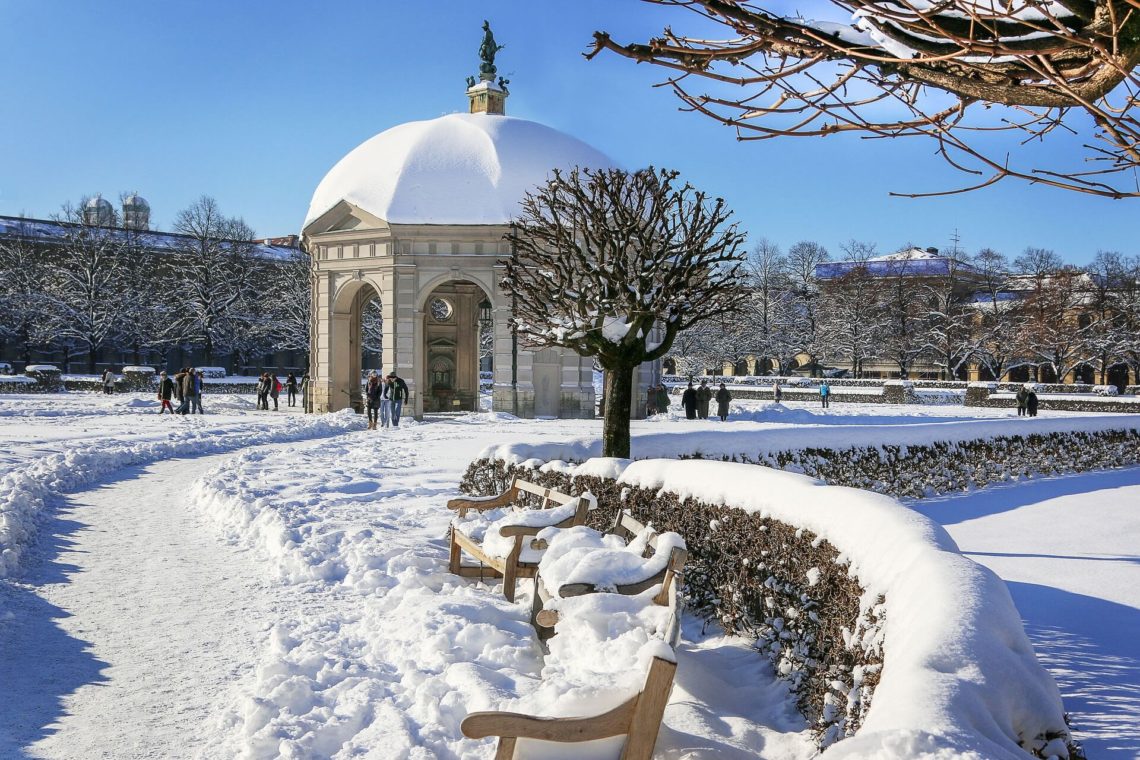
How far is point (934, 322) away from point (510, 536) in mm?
62152

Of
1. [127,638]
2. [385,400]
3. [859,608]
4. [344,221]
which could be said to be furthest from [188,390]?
[859,608]

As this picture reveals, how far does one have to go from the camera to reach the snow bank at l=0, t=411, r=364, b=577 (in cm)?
965

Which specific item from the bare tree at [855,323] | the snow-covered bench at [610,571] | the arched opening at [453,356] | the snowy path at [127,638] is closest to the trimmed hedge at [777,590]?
the snow-covered bench at [610,571]

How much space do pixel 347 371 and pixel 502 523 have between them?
25.3 m

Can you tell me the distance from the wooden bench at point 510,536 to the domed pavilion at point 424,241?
62.2ft

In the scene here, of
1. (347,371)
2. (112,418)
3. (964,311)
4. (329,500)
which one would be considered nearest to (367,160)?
(347,371)

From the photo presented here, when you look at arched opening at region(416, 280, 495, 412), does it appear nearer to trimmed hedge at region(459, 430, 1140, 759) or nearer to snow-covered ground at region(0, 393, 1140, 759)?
snow-covered ground at region(0, 393, 1140, 759)

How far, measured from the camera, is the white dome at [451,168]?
29.4 metres

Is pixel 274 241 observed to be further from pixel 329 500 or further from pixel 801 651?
pixel 801 651

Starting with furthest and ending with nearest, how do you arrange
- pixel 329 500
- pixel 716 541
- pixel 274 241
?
1. pixel 274 241
2. pixel 329 500
3. pixel 716 541

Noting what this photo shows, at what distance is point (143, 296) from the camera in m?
59.2

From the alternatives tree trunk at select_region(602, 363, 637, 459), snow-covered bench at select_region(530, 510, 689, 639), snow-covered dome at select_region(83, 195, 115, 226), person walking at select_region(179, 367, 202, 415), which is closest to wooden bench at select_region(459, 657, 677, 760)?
snow-covered bench at select_region(530, 510, 689, 639)

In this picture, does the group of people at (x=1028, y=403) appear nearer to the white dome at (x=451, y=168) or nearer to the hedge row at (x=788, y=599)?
the white dome at (x=451, y=168)

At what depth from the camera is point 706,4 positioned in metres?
3.35
